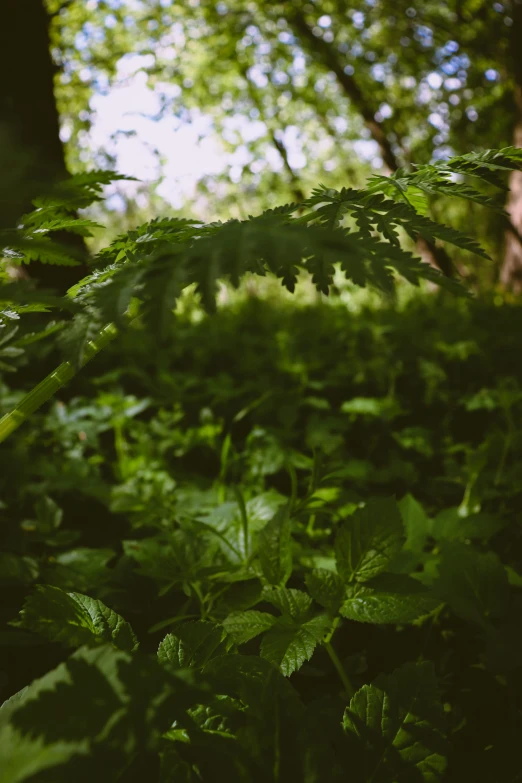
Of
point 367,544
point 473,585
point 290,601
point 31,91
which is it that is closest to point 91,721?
point 290,601

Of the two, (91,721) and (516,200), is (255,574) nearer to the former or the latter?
(91,721)

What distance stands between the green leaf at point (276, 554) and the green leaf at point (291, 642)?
0.43 feet

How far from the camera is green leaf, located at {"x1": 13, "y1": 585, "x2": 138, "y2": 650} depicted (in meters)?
0.86

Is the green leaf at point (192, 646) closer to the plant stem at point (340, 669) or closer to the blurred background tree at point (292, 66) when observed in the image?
the plant stem at point (340, 669)

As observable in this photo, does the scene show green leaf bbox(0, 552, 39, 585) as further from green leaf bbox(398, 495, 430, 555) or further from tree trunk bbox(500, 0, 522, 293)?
tree trunk bbox(500, 0, 522, 293)

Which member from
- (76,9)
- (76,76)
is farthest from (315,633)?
(76,9)

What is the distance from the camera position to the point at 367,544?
3.56 feet

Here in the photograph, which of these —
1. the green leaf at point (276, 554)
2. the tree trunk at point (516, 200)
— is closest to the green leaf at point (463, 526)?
the green leaf at point (276, 554)

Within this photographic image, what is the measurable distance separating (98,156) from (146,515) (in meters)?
8.66

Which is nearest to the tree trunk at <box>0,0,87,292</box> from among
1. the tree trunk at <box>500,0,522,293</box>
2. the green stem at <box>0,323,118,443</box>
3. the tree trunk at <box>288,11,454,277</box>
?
the green stem at <box>0,323,118,443</box>

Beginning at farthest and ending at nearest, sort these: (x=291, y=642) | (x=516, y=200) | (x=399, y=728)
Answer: (x=516, y=200) < (x=291, y=642) < (x=399, y=728)

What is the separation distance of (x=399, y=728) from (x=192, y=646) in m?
0.39

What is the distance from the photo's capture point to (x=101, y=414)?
7.89ft

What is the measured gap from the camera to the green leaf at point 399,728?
30.6 inches
